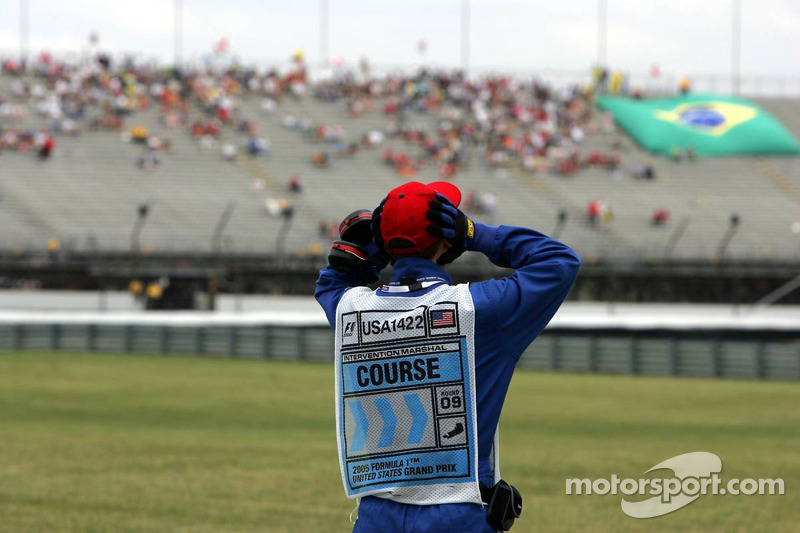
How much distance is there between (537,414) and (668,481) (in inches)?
300

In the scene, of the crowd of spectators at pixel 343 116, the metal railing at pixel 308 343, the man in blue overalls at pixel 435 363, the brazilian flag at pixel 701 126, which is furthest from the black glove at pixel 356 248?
the brazilian flag at pixel 701 126

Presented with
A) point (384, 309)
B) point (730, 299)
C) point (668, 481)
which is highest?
point (384, 309)

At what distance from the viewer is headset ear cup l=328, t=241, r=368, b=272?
4227mm

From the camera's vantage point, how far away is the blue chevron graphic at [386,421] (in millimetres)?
3949

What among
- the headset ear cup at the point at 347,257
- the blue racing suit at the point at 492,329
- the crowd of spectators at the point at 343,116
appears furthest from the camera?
the crowd of spectators at the point at 343,116

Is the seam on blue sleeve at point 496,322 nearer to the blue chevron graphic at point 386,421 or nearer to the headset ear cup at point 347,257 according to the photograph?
the blue chevron graphic at point 386,421

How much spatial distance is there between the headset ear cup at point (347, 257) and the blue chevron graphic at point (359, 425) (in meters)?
0.48

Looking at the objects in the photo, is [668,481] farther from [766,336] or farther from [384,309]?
[766,336]

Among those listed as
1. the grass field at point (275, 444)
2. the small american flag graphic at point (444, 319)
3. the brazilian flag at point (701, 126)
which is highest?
the small american flag graphic at point (444, 319)

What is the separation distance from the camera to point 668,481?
38.8ft

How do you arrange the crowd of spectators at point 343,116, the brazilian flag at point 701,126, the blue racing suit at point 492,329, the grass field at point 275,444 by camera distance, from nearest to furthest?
the blue racing suit at point 492,329 < the grass field at point 275,444 < the crowd of spectators at point 343,116 < the brazilian flag at point 701,126

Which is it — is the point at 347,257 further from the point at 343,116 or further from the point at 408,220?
the point at 343,116

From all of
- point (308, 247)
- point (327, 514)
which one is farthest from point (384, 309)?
point (308, 247)

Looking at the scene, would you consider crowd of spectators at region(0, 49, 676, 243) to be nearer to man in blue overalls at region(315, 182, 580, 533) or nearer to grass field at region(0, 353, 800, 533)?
grass field at region(0, 353, 800, 533)
